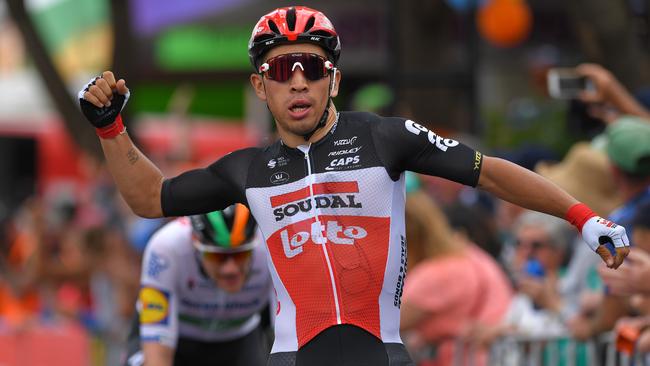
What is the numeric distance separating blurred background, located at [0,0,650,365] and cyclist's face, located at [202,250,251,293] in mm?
1768

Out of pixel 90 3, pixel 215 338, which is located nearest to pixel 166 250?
pixel 215 338

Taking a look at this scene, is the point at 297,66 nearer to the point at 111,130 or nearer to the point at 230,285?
the point at 111,130

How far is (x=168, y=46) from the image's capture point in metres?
20.5

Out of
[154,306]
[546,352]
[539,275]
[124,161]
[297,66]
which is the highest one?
[297,66]

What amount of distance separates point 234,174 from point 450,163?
857 millimetres

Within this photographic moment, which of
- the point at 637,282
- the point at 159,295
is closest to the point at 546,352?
the point at 637,282

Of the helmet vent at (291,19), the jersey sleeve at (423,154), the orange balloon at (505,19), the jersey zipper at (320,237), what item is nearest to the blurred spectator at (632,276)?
the jersey sleeve at (423,154)

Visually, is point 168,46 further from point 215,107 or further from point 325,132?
point 325,132

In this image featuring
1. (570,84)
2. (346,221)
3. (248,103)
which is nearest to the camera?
(346,221)

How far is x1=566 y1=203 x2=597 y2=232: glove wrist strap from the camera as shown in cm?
518

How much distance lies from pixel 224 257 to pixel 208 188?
1.77 m

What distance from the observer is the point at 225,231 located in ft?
23.4

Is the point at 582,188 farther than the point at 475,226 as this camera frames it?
No

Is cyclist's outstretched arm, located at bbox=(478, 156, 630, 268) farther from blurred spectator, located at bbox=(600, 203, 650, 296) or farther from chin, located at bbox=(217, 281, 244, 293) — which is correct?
chin, located at bbox=(217, 281, 244, 293)
